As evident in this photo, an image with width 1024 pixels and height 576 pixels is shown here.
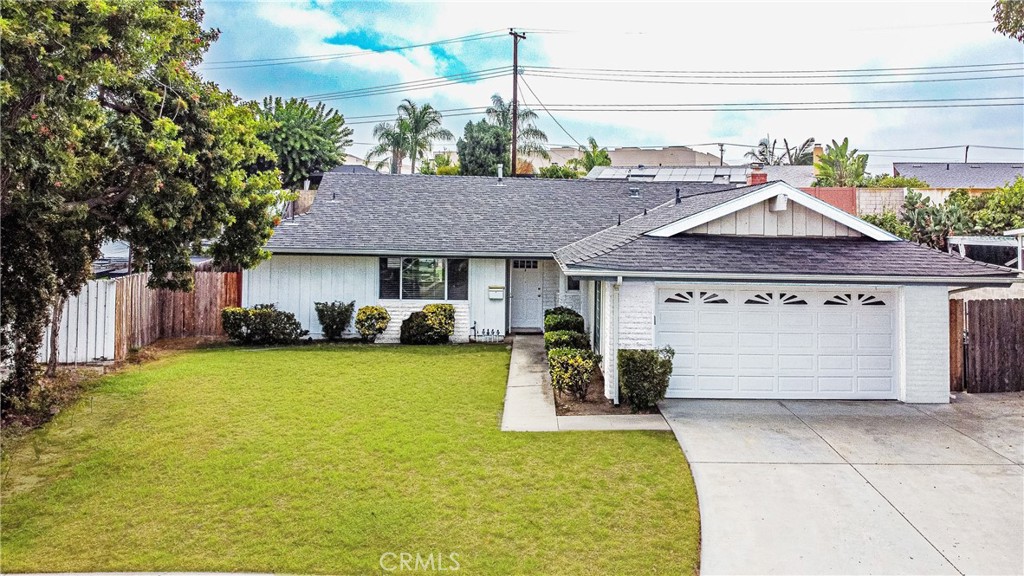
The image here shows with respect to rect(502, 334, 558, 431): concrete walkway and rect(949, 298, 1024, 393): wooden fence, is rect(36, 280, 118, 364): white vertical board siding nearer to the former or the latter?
rect(502, 334, 558, 431): concrete walkway

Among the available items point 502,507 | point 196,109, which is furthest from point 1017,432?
point 196,109

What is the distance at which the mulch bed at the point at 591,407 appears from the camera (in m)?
9.24

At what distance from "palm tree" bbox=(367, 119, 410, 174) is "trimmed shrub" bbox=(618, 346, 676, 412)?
3466 centimetres

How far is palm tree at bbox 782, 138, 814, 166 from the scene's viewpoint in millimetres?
56500

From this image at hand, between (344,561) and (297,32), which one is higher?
(297,32)

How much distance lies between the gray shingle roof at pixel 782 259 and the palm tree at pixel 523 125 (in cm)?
2556

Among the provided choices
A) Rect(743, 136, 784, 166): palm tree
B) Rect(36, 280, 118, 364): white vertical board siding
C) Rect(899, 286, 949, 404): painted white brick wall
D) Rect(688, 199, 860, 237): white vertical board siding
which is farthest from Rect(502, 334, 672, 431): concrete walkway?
Rect(743, 136, 784, 166): palm tree

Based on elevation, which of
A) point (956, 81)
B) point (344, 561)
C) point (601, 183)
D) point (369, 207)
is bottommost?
point (344, 561)

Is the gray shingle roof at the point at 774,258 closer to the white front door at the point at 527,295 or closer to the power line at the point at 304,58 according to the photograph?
the white front door at the point at 527,295

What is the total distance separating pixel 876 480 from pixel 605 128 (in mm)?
42754

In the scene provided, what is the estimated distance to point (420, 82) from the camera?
33469mm

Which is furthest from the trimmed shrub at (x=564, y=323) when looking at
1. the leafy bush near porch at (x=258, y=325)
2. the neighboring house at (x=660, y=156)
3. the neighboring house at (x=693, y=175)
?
the neighboring house at (x=660, y=156)

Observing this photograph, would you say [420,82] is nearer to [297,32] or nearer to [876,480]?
[297,32]

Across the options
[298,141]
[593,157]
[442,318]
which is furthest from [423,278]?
[593,157]
